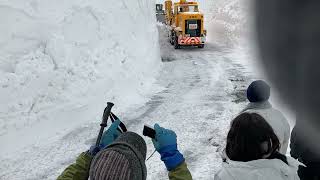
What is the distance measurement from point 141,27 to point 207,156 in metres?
9.47

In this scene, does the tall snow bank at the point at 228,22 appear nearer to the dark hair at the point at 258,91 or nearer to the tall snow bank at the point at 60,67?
the tall snow bank at the point at 60,67

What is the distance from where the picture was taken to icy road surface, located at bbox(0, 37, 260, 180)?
6.39 meters

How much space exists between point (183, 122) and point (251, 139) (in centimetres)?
641

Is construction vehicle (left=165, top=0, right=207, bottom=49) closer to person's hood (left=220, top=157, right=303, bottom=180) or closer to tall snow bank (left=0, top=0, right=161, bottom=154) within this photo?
tall snow bank (left=0, top=0, right=161, bottom=154)

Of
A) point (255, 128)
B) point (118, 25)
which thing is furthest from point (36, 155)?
point (118, 25)

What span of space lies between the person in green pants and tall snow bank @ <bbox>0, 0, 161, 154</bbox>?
536 centimetres

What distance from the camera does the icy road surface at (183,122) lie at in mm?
6391

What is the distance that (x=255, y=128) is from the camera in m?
2.33

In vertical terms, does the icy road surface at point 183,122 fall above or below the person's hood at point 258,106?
below

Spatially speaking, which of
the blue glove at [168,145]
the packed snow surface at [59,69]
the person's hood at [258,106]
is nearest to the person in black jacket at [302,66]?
the person's hood at [258,106]

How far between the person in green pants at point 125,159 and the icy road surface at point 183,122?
3528 mm

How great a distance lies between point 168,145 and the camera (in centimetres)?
223

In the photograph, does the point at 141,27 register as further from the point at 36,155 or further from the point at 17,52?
the point at 36,155

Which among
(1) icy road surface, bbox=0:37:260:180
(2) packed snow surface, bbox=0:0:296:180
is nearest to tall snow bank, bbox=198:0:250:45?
(1) icy road surface, bbox=0:37:260:180
